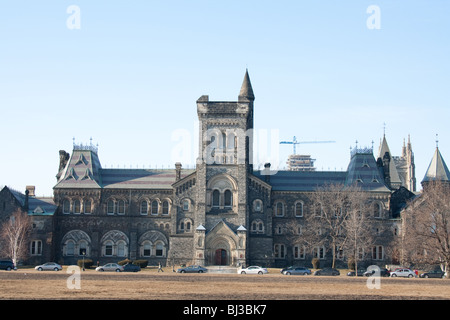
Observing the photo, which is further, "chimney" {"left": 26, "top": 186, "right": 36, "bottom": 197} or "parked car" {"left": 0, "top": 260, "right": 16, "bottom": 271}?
"chimney" {"left": 26, "top": 186, "right": 36, "bottom": 197}

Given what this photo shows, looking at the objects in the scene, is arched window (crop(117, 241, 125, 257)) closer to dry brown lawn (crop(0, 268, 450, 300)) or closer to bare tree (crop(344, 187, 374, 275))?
bare tree (crop(344, 187, 374, 275))

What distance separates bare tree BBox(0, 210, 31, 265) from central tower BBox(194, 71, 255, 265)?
21.4 meters

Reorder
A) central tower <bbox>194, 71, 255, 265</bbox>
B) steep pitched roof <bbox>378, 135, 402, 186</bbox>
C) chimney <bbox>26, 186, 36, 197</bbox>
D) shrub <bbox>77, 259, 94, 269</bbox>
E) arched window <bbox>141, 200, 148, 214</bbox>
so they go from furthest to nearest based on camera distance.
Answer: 1. steep pitched roof <bbox>378, 135, 402, 186</bbox>
2. chimney <bbox>26, 186, 36, 197</bbox>
3. arched window <bbox>141, 200, 148, 214</bbox>
4. central tower <bbox>194, 71, 255, 265</bbox>
5. shrub <bbox>77, 259, 94, 269</bbox>

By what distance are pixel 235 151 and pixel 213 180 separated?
4672 mm

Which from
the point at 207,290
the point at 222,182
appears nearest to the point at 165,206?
the point at 222,182

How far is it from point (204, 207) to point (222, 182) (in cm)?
407

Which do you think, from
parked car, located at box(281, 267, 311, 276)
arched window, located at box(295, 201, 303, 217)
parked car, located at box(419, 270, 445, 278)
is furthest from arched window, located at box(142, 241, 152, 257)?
parked car, located at box(419, 270, 445, 278)

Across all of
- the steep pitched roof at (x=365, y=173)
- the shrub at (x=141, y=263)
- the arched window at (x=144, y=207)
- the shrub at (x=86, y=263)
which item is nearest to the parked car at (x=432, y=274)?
the steep pitched roof at (x=365, y=173)

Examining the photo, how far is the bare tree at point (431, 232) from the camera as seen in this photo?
78.2 meters

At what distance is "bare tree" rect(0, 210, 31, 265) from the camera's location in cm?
8612

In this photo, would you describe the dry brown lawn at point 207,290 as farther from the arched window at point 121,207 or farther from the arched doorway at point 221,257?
the arched window at point 121,207
